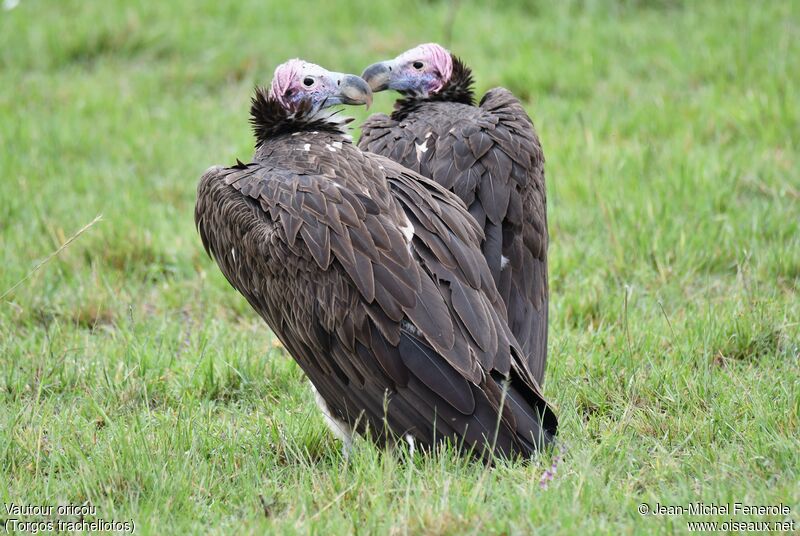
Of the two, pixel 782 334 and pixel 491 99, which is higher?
pixel 491 99

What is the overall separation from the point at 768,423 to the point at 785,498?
65cm

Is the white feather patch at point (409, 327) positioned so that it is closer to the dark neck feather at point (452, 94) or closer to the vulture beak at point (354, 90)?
the vulture beak at point (354, 90)

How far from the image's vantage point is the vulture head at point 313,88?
16.8ft

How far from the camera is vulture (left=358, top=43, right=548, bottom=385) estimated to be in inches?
193

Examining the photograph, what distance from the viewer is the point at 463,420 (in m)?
4.04

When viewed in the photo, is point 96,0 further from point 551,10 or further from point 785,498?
point 785,498

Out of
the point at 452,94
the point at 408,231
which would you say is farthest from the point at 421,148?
the point at 408,231

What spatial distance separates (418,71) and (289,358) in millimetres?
1638

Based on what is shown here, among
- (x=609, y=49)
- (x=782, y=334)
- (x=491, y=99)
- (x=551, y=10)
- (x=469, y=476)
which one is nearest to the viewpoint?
(x=469, y=476)

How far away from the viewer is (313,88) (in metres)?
5.15

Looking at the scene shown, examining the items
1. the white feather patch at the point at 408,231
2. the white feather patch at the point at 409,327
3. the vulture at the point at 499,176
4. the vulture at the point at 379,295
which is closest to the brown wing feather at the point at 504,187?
the vulture at the point at 499,176

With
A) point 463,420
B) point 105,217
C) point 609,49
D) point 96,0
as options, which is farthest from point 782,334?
point 96,0

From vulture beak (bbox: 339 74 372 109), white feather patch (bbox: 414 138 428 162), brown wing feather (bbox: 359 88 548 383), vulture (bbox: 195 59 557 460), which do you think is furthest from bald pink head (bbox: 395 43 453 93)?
vulture (bbox: 195 59 557 460)

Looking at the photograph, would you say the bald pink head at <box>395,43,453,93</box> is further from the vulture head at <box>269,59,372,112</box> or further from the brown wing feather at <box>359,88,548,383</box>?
the vulture head at <box>269,59,372,112</box>
